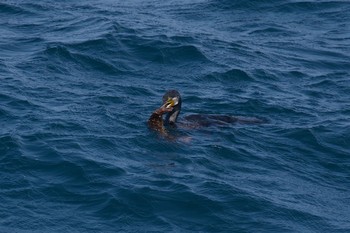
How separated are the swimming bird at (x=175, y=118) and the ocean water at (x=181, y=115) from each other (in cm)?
25

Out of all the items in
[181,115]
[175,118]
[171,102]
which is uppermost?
[171,102]

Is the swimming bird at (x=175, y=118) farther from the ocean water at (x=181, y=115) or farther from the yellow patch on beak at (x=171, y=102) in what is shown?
the ocean water at (x=181, y=115)

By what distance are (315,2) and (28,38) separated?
11520 millimetres

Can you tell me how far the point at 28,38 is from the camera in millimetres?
27047

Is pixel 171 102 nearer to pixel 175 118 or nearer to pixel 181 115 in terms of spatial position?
pixel 175 118

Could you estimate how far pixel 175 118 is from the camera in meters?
20.6

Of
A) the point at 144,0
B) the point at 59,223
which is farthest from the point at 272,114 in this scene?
the point at 144,0

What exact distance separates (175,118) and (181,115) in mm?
891

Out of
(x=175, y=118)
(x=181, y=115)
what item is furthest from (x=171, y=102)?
(x=181, y=115)

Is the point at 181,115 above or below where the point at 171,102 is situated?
below

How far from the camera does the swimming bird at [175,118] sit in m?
20.3

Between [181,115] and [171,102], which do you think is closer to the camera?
[171,102]

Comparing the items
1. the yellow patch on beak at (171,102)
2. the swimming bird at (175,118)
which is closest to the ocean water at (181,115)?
the swimming bird at (175,118)

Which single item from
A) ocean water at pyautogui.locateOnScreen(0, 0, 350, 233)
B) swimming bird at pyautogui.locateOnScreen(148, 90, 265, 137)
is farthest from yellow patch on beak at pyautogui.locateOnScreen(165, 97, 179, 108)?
ocean water at pyautogui.locateOnScreen(0, 0, 350, 233)
